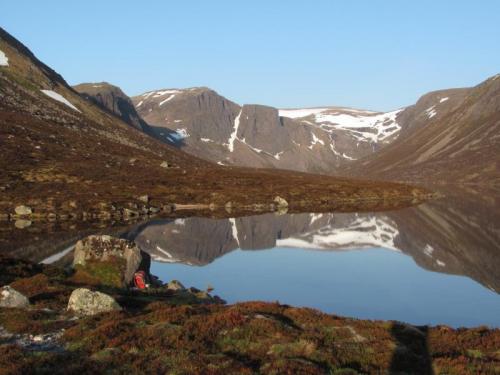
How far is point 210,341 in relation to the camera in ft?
68.4

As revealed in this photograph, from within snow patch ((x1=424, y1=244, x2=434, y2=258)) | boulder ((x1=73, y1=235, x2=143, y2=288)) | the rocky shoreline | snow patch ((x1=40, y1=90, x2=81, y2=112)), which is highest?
snow patch ((x1=40, y1=90, x2=81, y2=112))

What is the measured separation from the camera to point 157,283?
137ft

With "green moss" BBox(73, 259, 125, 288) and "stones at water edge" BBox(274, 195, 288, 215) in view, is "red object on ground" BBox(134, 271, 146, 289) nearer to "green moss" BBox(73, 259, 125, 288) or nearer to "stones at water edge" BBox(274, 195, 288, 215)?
"green moss" BBox(73, 259, 125, 288)

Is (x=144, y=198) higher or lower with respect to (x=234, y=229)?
higher

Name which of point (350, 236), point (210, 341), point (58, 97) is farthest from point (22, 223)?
point (58, 97)

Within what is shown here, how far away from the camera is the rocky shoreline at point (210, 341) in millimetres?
17969

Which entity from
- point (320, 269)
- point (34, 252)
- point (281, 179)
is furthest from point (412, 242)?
point (281, 179)

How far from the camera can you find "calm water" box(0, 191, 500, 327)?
40.4 m

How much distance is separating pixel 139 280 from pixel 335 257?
33.6 metres

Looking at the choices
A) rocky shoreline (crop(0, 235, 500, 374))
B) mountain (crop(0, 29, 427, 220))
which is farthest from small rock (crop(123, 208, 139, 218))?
rocky shoreline (crop(0, 235, 500, 374))

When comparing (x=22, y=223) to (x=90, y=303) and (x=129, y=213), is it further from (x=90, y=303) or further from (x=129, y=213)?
(x=90, y=303)

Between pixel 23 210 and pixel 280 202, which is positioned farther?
pixel 280 202

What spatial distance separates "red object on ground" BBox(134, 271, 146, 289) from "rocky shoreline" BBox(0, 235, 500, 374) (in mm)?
6951

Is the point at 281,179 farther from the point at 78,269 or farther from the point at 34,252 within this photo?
the point at 78,269
